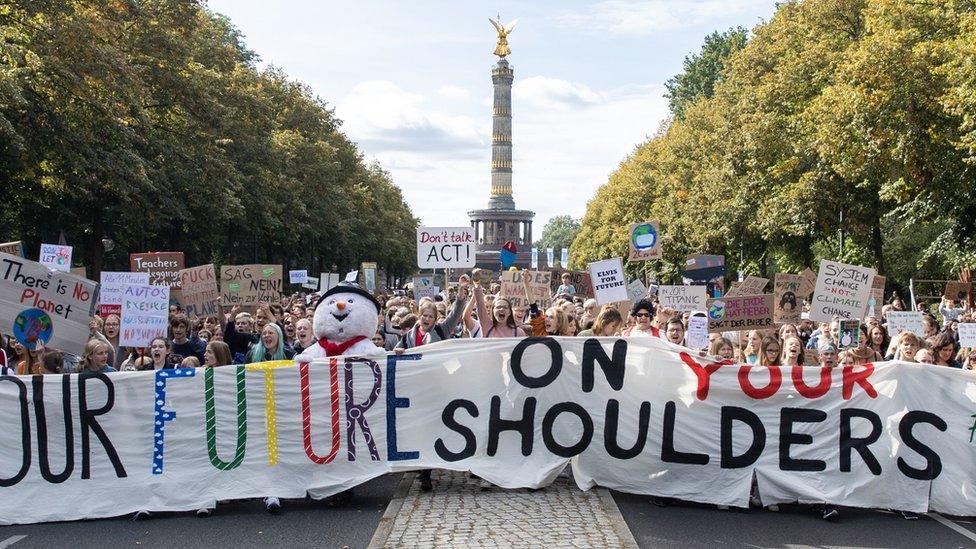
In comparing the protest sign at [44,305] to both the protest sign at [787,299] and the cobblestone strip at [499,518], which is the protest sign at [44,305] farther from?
the protest sign at [787,299]

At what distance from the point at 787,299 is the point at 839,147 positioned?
15.0 meters

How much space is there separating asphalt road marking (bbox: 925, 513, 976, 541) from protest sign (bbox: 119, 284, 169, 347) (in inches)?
320

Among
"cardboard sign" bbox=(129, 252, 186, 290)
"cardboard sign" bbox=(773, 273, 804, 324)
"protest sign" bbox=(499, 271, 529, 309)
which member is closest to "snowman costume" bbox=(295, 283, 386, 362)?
"protest sign" bbox=(499, 271, 529, 309)

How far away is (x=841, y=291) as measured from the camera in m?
14.3

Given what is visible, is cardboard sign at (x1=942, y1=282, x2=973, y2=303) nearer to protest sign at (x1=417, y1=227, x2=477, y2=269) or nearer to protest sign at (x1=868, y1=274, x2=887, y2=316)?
protest sign at (x1=868, y1=274, x2=887, y2=316)

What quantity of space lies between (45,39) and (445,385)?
1727cm

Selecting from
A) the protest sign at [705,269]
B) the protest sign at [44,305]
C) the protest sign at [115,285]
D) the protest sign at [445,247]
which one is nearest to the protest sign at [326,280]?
the protest sign at [705,269]

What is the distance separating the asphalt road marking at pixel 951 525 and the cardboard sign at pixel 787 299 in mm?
7740

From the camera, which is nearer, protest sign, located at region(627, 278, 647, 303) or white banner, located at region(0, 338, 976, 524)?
white banner, located at region(0, 338, 976, 524)

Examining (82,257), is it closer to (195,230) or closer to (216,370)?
(195,230)

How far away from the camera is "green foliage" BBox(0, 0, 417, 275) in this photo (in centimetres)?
2431

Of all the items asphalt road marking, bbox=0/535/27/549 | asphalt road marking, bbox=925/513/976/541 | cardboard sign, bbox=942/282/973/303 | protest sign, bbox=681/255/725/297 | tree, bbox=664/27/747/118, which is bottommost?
asphalt road marking, bbox=0/535/27/549

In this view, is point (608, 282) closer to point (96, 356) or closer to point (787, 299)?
point (787, 299)

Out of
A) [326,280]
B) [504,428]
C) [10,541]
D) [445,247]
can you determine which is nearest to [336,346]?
[504,428]
